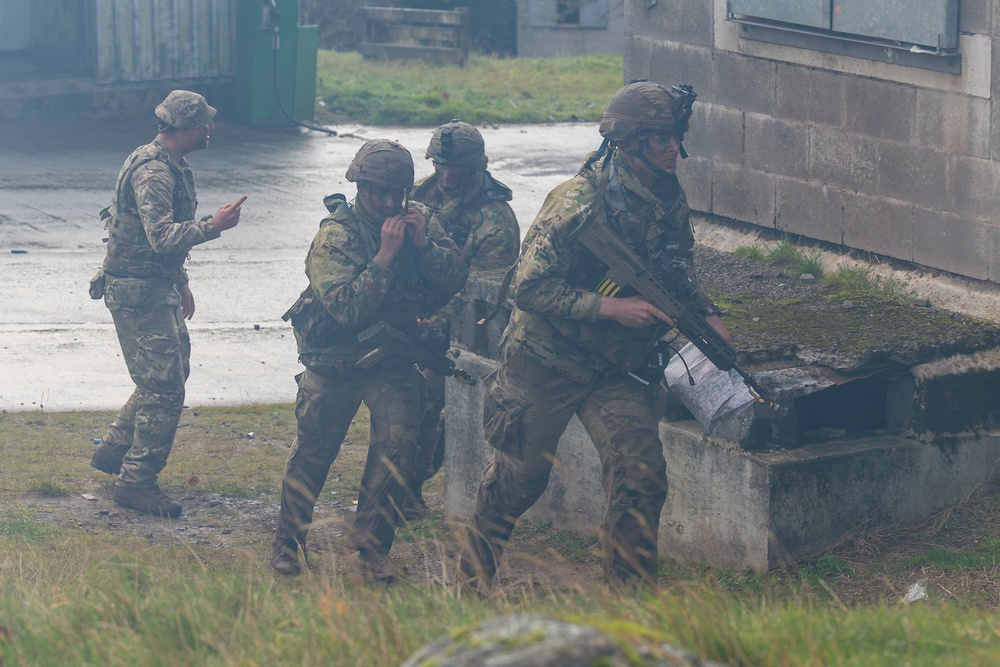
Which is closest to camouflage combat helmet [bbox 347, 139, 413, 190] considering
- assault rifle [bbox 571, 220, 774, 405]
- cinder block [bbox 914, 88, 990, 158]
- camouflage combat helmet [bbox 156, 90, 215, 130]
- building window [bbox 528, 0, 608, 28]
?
assault rifle [bbox 571, 220, 774, 405]

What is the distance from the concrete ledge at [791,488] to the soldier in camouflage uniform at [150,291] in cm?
222

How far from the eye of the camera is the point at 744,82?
810 cm

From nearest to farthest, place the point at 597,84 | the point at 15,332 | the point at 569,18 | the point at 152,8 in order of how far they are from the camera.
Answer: the point at 15,332 < the point at 152,8 < the point at 597,84 < the point at 569,18

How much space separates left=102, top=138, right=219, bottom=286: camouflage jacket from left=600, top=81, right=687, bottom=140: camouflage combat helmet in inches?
94.6

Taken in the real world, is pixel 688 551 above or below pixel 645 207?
below

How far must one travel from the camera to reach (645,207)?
559cm

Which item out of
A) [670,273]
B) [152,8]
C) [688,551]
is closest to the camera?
[670,273]

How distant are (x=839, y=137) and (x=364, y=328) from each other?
2.88 metres

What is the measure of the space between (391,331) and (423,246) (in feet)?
1.34

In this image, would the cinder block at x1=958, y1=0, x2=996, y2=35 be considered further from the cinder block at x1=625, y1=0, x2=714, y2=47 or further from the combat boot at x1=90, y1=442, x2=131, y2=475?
the combat boot at x1=90, y1=442, x2=131, y2=475

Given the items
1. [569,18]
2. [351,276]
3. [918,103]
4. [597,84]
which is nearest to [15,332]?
[351,276]

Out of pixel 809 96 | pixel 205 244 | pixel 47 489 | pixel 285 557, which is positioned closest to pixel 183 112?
pixel 47 489

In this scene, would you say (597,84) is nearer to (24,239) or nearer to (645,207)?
(24,239)

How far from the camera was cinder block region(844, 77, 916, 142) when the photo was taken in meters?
7.01
